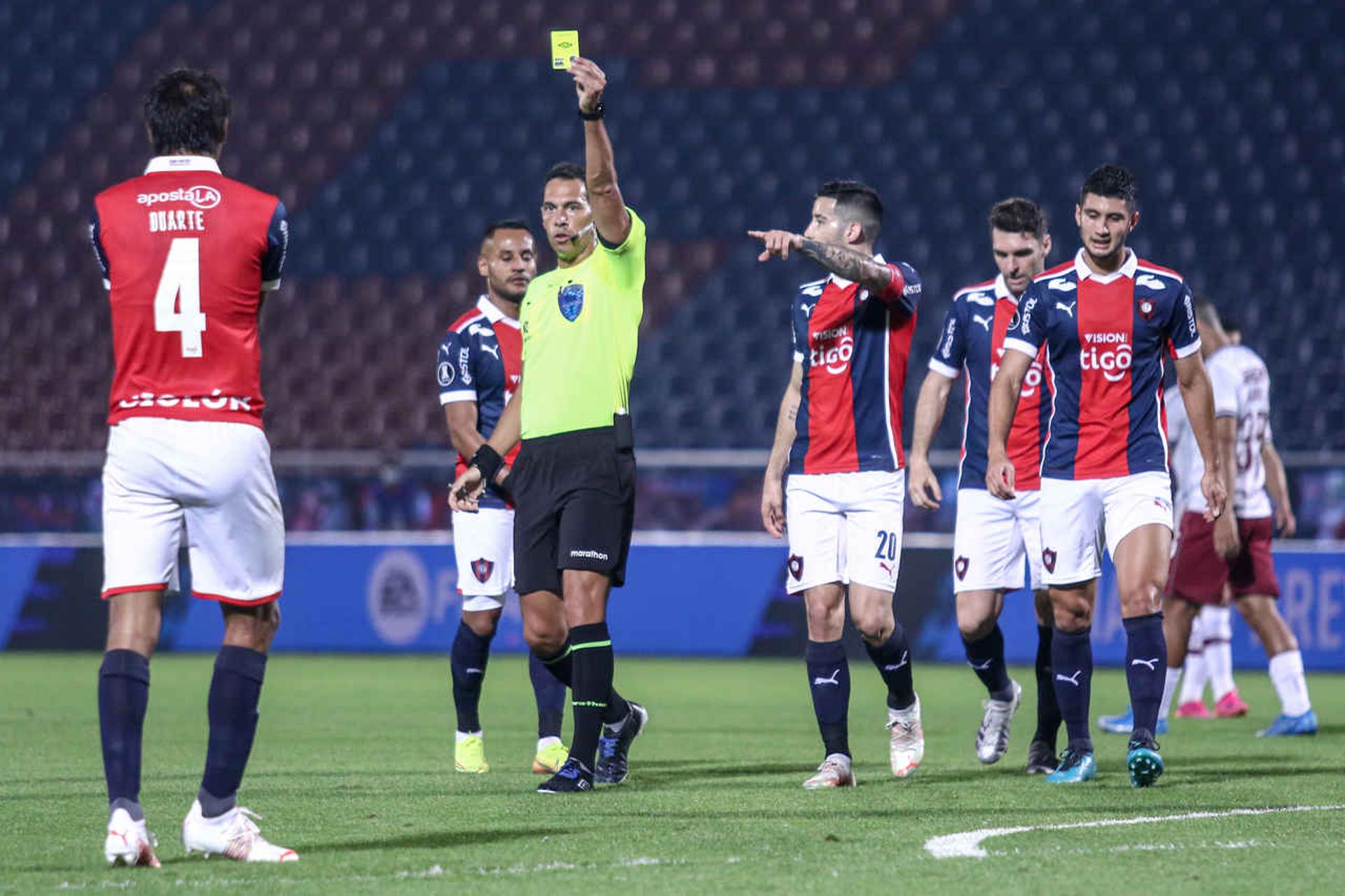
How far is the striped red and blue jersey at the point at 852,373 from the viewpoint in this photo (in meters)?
6.55

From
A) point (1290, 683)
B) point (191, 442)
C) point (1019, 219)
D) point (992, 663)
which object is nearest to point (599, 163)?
point (191, 442)

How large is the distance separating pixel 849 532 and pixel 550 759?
→ 1.43 meters

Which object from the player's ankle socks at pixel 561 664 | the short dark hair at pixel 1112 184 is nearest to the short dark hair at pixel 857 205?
the short dark hair at pixel 1112 184

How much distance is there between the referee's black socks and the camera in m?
6.00

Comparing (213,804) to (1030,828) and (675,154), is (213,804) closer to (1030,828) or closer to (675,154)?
(1030,828)

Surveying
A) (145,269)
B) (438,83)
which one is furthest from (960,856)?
(438,83)

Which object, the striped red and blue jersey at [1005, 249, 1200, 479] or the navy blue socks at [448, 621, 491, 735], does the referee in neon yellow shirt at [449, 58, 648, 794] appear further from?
the striped red and blue jersey at [1005, 249, 1200, 479]

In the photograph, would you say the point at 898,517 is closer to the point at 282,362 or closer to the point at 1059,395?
the point at 1059,395

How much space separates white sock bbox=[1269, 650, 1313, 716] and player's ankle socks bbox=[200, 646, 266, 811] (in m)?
6.00

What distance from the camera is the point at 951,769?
22.6 ft

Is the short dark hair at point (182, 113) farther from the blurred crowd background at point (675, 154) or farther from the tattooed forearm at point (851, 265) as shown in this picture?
the blurred crowd background at point (675, 154)

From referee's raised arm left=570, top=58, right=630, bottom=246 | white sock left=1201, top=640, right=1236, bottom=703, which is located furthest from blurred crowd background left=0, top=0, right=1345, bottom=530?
referee's raised arm left=570, top=58, right=630, bottom=246

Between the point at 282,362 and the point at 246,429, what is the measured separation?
13644 millimetres

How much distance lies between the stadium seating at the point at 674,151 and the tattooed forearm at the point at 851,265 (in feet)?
32.5
